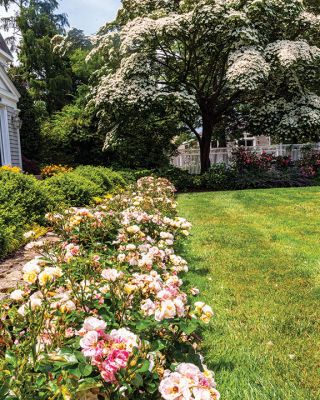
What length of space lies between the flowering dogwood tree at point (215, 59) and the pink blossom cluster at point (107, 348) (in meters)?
10.5

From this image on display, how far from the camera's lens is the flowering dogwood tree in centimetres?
1098

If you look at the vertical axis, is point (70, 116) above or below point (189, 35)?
below

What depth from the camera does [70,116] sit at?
574 inches

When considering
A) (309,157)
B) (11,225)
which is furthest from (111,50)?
(11,225)

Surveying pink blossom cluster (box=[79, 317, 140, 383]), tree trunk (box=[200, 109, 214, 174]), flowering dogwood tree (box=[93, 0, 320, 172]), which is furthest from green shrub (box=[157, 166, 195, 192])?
pink blossom cluster (box=[79, 317, 140, 383])

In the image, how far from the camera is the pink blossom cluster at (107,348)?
A: 3.65 ft

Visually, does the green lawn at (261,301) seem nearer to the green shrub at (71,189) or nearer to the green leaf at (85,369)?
the green leaf at (85,369)

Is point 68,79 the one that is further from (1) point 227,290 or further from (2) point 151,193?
(1) point 227,290

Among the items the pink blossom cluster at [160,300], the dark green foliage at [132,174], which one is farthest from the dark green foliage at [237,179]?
the pink blossom cluster at [160,300]

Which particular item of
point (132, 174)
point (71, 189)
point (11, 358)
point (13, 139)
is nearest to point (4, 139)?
point (13, 139)

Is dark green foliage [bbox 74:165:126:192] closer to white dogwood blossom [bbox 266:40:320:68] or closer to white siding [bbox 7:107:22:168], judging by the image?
white siding [bbox 7:107:22:168]

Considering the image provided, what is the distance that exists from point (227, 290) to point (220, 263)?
2.43ft

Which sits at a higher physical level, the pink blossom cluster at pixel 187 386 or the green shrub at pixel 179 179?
the pink blossom cluster at pixel 187 386

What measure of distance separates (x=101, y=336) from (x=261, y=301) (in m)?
2.07
